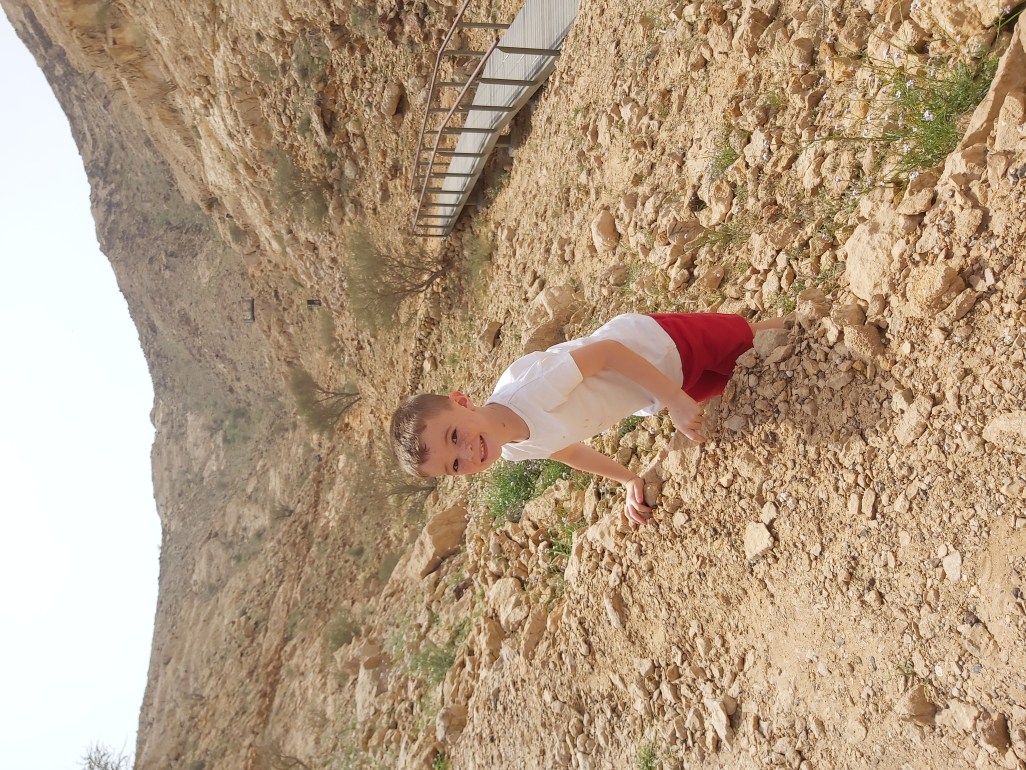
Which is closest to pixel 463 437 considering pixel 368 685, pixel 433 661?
pixel 433 661

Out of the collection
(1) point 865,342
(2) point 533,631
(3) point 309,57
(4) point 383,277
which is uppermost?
(3) point 309,57

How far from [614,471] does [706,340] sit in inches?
32.0

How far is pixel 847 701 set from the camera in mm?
2217

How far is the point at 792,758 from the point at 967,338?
1419 millimetres

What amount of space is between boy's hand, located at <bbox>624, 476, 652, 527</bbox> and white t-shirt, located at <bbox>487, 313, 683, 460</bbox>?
0.40 meters

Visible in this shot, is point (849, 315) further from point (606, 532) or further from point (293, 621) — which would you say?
point (293, 621)

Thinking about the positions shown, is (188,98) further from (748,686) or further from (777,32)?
(748,686)

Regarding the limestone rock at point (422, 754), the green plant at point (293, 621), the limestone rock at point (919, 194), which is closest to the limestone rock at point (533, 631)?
the limestone rock at point (422, 754)

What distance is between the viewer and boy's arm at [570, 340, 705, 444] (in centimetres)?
287

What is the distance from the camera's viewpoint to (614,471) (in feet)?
11.4

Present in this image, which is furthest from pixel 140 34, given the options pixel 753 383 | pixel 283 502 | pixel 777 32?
pixel 753 383

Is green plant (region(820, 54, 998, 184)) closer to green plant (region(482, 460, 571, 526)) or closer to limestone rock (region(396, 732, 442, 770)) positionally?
green plant (region(482, 460, 571, 526))

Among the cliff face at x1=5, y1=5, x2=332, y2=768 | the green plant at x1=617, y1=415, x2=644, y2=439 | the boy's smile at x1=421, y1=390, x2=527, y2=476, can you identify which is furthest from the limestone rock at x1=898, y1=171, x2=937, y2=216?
the cliff face at x1=5, y1=5, x2=332, y2=768

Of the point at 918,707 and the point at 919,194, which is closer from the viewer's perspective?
the point at 918,707
